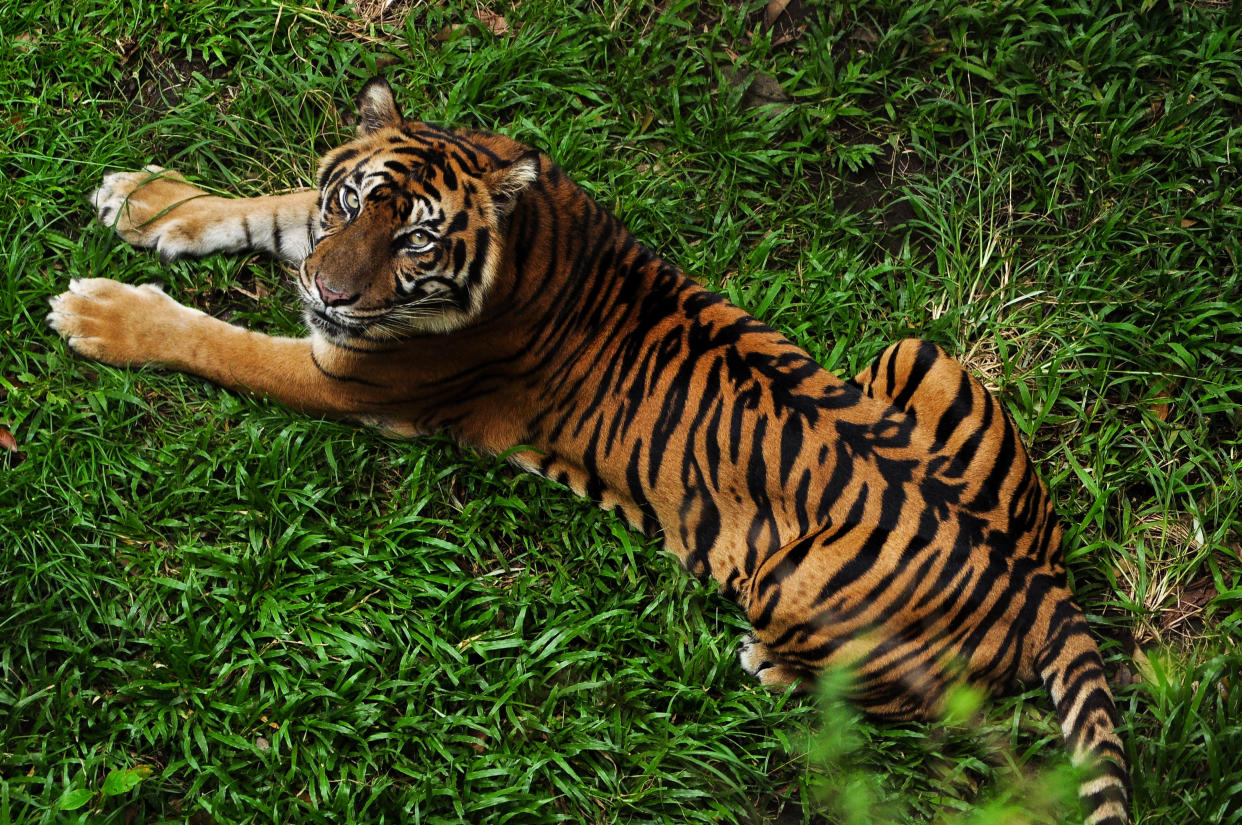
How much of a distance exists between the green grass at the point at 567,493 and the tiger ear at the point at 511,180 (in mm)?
1050

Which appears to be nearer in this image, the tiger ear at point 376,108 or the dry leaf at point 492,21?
the tiger ear at point 376,108

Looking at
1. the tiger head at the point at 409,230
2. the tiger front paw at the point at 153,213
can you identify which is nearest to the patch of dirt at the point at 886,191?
the tiger head at the point at 409,230

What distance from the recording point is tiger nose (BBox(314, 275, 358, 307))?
135 inches

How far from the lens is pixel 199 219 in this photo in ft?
13.6

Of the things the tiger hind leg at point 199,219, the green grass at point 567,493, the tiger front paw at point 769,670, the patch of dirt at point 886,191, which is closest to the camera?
the green grass at point 567,493

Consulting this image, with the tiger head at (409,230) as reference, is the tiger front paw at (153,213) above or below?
below

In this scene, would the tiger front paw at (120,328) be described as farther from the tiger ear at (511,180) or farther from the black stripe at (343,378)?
the tiger ear at (511,180)

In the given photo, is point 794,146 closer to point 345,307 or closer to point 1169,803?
point 345,307

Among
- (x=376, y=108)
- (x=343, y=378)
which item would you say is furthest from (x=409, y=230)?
(x=343, y=378)

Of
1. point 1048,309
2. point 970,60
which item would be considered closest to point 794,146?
point 970,60

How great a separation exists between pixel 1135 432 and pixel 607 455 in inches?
90.0

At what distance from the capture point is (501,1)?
4770mm

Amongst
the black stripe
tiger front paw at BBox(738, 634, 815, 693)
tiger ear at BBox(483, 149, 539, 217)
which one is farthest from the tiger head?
tiger front paw at BBox(738, 634, 815, 693)

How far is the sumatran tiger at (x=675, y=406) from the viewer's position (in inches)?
135
